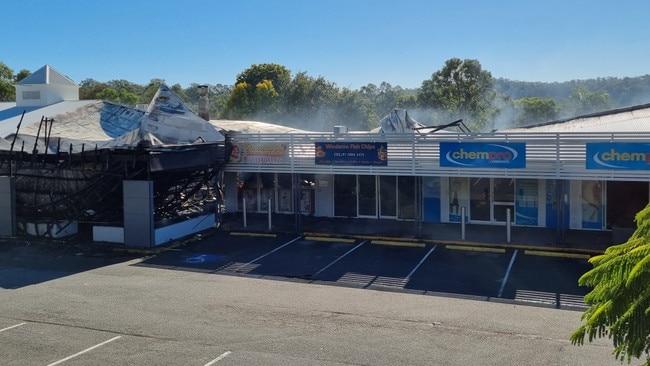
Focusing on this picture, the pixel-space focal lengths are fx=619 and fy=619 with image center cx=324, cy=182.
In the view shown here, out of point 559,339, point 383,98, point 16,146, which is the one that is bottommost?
point 559,339

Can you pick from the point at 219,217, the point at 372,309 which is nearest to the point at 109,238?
the point at 219,217

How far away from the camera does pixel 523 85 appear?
183 m

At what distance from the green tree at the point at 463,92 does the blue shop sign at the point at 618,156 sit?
4084 cm

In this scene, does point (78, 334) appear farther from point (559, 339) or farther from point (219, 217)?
point (219, 217)

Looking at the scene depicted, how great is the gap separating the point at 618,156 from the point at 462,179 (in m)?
6.02

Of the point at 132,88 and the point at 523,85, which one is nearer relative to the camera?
the point at 132,88

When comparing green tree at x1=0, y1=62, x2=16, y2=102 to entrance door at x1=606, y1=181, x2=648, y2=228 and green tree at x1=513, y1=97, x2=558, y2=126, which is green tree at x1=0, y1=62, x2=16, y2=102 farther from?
green tree at x1=513, y1=97, x2=558, y2=126

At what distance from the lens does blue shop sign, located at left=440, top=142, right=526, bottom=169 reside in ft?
66.3

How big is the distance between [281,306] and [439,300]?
3.70m

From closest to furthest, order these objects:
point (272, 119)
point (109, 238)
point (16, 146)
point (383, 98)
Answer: point (109, 238)
point (16, 146)
point (272, 119)
point (383, 98)

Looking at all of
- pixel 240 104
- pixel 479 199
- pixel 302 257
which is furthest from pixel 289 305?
pixel 240 104

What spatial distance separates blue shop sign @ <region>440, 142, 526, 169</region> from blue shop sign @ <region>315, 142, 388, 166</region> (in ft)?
7.44

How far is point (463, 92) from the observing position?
199 feet

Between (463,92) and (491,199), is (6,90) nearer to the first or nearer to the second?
(463,92)
